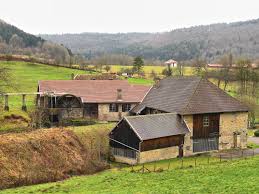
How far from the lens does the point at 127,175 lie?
100 ft

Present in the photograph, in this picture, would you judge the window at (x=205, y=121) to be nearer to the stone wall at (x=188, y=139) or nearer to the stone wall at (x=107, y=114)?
the stone wall at (x=188, y=139)

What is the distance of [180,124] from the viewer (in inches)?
1646

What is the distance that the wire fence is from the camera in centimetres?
3459

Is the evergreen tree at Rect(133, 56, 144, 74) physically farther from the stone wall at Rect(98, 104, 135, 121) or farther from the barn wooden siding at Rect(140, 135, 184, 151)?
the barn wooden siding at Rect(140, 135, 184, 151)

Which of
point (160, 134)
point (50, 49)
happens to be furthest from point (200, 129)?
point (50, 49)

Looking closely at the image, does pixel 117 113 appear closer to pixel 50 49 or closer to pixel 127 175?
pixel 127 175

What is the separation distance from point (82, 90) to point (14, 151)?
2407 centimetres

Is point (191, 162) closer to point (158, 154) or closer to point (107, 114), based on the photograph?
point (158, 154)

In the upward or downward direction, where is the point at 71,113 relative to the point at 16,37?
downward

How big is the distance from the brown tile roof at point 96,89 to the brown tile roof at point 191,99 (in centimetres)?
631

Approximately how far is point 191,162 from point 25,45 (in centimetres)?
13626

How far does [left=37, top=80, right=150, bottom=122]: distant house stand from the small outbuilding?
43.6 feet

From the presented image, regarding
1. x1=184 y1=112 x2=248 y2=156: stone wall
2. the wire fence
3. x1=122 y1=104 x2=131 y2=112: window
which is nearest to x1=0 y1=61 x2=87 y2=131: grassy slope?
x1=122 y1=104 x2=131 y2=112: window

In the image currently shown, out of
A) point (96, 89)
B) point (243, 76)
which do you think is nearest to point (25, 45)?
point (243, 76)
